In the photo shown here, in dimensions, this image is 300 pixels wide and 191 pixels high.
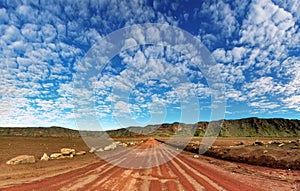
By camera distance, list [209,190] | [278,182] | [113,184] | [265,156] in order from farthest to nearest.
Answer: [265,156]
[278,182]
[113,184]
[209,190]

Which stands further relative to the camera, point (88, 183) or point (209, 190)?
point (88, 183)

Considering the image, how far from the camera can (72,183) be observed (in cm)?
1175

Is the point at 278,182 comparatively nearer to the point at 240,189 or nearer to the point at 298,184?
the point at 298,184

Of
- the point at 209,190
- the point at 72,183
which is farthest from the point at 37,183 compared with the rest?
the point at 209,190

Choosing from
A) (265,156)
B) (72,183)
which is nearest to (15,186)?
(72,183)

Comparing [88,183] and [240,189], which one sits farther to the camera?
[88,183]

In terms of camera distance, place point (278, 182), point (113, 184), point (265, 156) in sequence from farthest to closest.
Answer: point (265, 156), point (278, 182), point (113, 184)

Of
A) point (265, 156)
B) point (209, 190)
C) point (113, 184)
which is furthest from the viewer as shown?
point (265, 156)

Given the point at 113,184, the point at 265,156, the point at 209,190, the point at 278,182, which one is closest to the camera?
the point at 209,190

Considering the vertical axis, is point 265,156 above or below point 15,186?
above

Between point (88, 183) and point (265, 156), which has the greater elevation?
point (265, 156)

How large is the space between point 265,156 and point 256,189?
41.0 feet

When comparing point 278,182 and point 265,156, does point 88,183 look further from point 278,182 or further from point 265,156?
point 265,156

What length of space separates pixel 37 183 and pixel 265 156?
2011 cm
